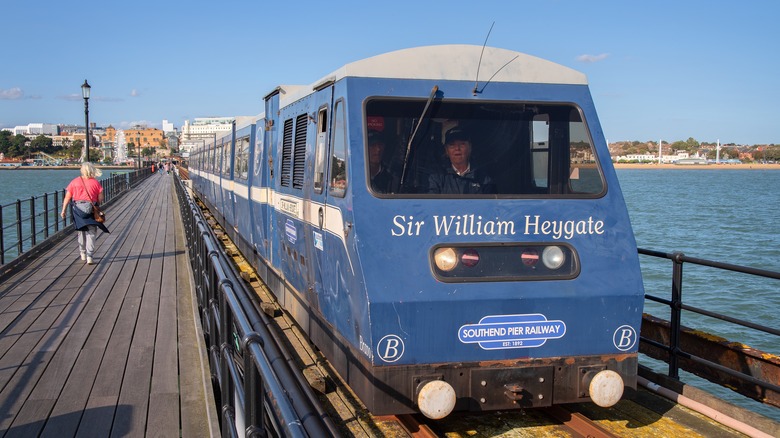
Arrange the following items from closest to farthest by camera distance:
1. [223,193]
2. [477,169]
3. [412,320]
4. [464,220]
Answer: [412,320], [464,220], [477,169], [223,193]

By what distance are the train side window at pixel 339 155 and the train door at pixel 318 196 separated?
199 mm

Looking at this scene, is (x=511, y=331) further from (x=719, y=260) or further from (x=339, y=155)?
(x=719, y=260)

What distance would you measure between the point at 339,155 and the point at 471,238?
4.47 feet

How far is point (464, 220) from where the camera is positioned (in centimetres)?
536

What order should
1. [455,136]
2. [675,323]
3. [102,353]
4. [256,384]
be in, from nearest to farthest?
[256,384] → [455,136] → [675,323] → [102,353]

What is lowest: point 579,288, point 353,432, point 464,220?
point 353,432

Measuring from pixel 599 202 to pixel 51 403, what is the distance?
14.5ft

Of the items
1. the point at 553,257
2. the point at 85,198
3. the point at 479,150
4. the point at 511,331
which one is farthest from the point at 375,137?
the point at 85,198

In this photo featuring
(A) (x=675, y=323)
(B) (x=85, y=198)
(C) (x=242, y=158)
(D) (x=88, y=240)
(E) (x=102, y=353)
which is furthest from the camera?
(C) (x=242, y=158)

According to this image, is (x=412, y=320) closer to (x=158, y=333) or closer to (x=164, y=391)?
(x=164, y=391)

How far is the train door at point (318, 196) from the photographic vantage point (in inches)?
250

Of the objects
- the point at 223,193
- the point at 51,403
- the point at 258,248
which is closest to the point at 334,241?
the point at 51,403

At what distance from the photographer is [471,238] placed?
532 cm

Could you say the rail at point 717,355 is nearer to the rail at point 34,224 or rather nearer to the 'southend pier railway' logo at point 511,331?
the 'southend pier railway' logo at point 511,331
